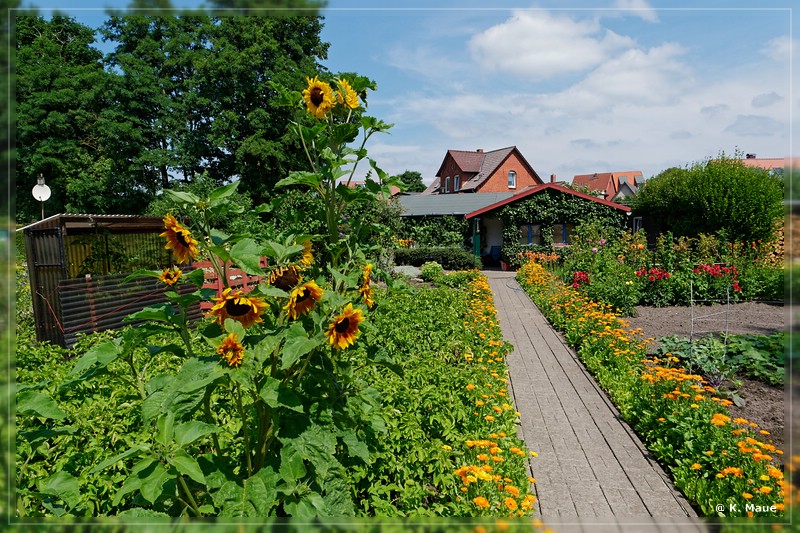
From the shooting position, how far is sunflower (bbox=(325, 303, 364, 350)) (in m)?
1.30

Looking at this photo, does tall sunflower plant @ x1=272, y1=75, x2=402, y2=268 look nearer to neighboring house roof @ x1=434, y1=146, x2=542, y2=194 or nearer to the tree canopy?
the tree canopy

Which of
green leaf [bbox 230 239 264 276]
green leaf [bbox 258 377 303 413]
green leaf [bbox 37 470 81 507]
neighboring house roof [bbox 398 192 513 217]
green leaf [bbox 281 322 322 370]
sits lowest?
green leaf [bbox 37 470 81 507]

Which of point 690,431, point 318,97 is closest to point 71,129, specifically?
point 318,97

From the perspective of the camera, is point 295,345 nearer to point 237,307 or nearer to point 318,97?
point 237,307

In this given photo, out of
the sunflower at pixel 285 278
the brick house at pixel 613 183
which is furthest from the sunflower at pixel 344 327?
the brick house at pixel 613 183

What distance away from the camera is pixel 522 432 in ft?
12.2

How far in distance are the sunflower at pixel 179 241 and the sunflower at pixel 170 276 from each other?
7 cm

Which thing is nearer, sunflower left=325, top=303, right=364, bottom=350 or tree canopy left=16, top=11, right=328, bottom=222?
sunflower left=325, top=303, right=364, bottom=350

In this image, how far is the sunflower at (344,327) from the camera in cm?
130

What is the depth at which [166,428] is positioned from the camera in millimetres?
1150

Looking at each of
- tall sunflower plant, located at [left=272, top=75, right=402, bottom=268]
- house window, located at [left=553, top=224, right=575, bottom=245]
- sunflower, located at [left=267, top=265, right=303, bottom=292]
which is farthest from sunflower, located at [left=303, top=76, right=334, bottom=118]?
house window, located at [left=553, top=224, right=575, bottom=245]

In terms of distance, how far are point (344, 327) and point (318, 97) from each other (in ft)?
2.64

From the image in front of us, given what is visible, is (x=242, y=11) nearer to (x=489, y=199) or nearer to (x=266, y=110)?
(x=266, y=110)

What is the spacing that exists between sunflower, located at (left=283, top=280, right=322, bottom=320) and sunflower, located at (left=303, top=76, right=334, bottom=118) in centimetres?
65
